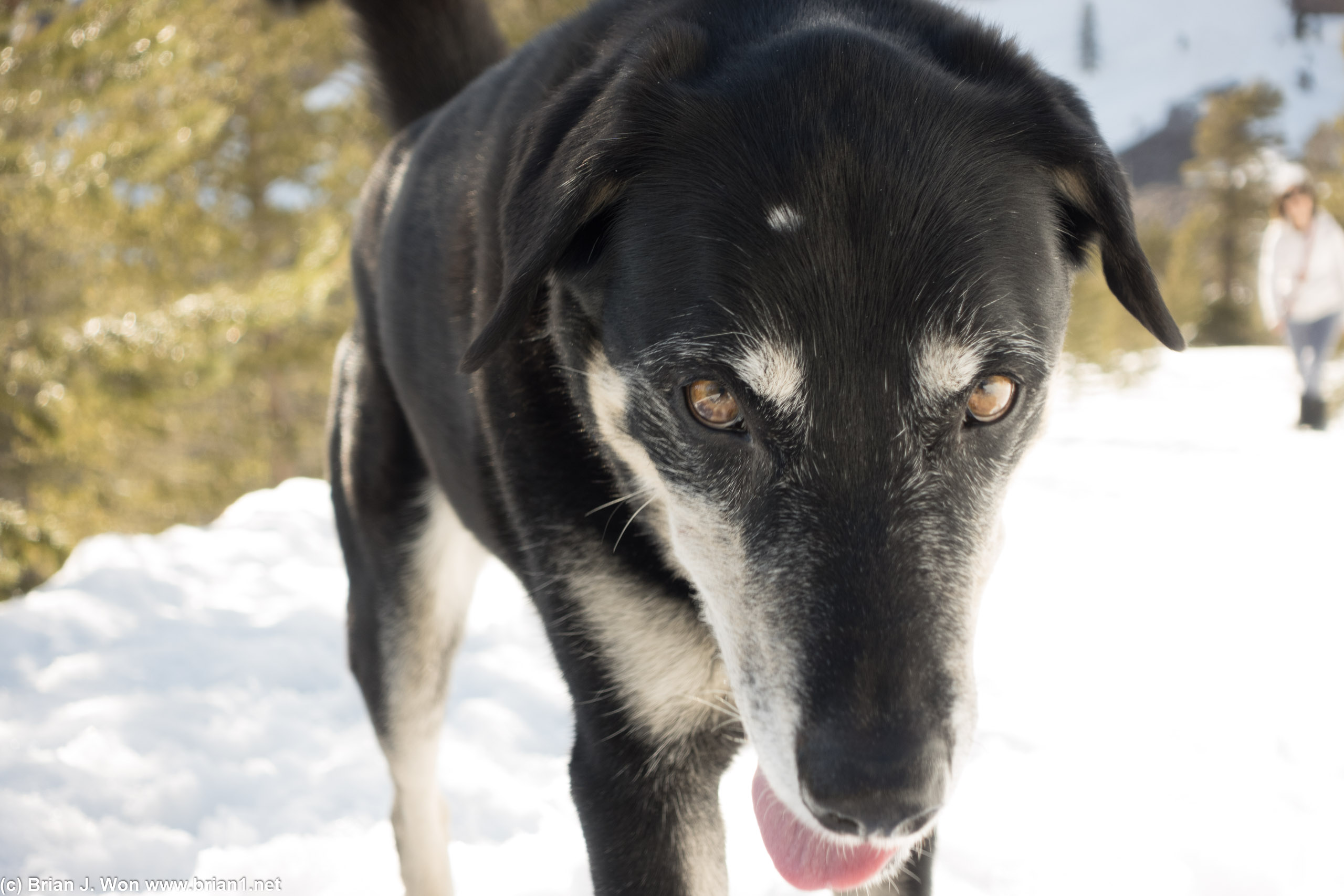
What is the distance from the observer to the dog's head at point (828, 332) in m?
1.42

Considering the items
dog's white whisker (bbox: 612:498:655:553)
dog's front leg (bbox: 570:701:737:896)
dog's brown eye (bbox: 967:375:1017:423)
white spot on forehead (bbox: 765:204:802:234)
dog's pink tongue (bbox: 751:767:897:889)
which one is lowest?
dog's front leg (bbox: 570:701:737:896)

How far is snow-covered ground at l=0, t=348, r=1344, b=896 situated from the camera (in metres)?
2.85

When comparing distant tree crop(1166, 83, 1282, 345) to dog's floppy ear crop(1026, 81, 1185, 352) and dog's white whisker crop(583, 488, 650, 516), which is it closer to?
dog's floppy ear crop(1026, 81, 1185, 352)

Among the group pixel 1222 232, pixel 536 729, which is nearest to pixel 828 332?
pixel 536 729

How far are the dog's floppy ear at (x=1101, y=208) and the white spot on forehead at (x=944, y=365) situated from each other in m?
0.51

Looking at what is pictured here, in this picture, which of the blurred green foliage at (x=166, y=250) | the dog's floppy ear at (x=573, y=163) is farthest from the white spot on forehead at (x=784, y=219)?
the blurred green foliage at (x=166, y=250)

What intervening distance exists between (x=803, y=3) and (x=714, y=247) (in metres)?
0.77

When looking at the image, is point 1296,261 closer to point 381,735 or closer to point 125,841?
point 381,735

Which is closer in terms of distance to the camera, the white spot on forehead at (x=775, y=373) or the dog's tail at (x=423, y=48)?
the white spot on forehead at (x=775, y=373)

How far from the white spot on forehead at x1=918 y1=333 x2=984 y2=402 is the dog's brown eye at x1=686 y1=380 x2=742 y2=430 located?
0.33 m

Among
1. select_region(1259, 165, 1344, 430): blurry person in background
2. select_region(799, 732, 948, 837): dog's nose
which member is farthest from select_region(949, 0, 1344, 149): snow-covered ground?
select_region(799, 732, 948, 837): dog's nose

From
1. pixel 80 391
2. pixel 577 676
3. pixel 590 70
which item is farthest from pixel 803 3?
pixel 80 391

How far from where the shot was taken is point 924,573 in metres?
1.48

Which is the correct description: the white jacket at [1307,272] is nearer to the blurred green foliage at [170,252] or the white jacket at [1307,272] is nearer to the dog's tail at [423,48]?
the blurred green foliage at [170,252]
